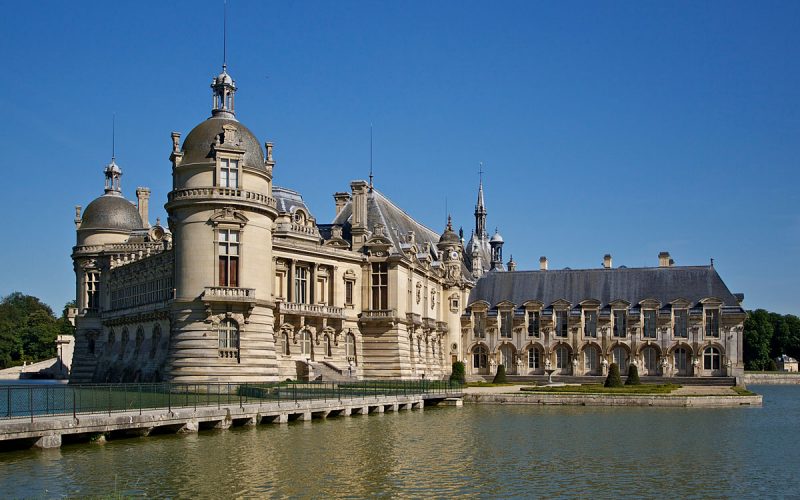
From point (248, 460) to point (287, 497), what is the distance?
6258 mm

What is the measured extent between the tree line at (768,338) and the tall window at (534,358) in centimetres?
5503

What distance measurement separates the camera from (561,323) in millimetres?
85875

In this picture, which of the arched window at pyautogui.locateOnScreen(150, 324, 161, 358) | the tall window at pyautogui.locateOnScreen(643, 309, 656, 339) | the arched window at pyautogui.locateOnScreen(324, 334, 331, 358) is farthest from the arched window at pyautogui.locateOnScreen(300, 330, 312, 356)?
the tall window at pyautogui.locateOnScreen(643, 309, 656, 339)

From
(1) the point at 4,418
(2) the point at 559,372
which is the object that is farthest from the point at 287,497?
(2) the point at 559,372

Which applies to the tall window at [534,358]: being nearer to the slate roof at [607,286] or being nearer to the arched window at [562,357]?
the arched window at [562,357]

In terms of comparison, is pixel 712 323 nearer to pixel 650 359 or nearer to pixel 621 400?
pixel 650 359

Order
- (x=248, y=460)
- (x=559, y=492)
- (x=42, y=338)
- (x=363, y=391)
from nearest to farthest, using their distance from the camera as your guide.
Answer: (x=559, y=492)
(x=248, y=460)
(x=363, y=391)
(x=42, y=338)

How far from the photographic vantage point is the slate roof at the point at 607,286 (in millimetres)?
82750

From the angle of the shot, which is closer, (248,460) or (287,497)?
(287,497)

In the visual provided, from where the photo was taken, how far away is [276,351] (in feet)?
196

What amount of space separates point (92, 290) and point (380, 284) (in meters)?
23.4

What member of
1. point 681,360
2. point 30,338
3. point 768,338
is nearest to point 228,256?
point 681,360

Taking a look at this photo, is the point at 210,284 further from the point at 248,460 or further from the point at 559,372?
the point at 559,372

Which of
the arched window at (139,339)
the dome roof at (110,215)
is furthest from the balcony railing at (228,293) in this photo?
the dome roof at (110,215)
